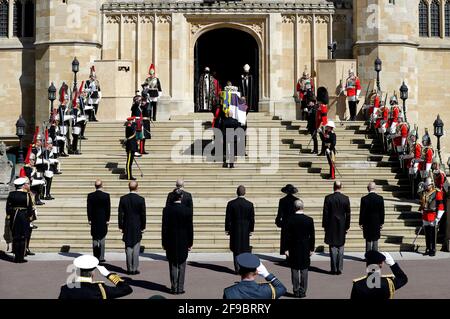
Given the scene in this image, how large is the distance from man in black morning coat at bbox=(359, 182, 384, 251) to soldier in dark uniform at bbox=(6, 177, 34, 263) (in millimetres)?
6942

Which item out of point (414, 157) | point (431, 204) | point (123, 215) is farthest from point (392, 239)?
point (123, 215)

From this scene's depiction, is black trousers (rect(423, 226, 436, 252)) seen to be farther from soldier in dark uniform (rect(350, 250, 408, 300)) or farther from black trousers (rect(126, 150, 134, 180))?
soldier in dark uniform (rect(350, 250, 408, 300))

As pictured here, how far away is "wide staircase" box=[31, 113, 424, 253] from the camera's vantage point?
1738 centimetres

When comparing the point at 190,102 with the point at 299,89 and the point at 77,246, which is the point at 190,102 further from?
the point at 77,246

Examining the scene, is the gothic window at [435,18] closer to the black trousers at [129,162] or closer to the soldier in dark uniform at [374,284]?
the black trousers at [129,162]

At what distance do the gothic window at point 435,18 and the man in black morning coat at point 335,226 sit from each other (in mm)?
20487

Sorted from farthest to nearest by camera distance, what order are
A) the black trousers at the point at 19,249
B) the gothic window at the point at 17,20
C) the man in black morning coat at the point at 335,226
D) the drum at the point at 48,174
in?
1. the gothic window at the point at 17,20
2. the drum at the point at 48,174
3. the black trousers at the point at 19,249
4. the man in black morning coat at the point at 335,226

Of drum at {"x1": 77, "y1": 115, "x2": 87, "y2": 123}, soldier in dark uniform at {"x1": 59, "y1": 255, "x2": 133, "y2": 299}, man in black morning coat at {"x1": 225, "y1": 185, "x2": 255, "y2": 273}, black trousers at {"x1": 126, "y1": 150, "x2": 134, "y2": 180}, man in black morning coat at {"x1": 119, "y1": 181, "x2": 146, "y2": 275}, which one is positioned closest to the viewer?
soldier in dark uniform at {"x1": 59, "y1": 255, "x2": 133, "y2": 299}

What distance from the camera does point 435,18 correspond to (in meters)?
32.6

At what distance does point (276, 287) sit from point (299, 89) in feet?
73.1

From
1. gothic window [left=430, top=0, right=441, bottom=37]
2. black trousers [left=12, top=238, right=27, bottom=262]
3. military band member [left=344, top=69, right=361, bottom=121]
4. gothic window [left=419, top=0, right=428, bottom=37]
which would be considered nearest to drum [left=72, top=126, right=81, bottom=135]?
black trousers [left=12, top=238, right=27, bottom=262]

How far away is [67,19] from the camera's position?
1171 inches

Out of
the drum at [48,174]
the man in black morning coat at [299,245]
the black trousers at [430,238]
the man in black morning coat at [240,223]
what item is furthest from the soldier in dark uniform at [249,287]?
the drum at [48,174]

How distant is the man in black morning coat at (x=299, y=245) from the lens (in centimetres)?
1182
